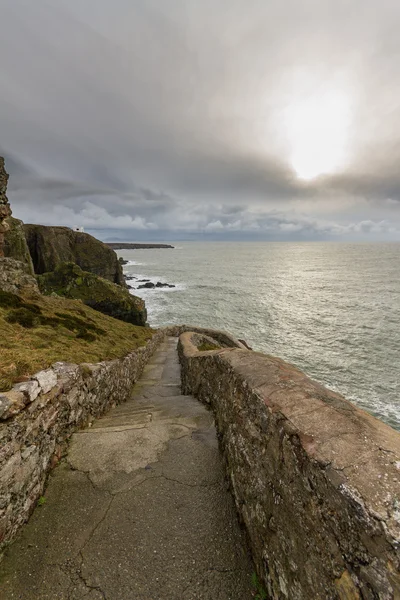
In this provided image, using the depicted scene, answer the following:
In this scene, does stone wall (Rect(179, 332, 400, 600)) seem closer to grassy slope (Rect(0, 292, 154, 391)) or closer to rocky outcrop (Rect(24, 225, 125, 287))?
grassy slope (Rect(0, 292, 154, 391))

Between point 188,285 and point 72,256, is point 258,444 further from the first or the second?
point 188,285

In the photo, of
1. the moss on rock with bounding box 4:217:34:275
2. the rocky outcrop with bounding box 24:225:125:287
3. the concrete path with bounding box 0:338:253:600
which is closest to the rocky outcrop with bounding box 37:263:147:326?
the moss on rock with bounding box 4:217:34:275

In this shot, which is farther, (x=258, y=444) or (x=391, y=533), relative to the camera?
(x=258, y=444)

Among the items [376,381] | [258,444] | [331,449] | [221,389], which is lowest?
[376,381]

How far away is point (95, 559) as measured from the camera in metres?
3.54

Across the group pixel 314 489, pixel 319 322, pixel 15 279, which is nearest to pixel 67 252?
pixel 15 279

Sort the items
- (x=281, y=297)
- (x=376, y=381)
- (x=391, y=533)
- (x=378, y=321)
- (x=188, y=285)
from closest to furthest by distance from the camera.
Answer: (x=391, y=533) < (x=376, y=381) < (x=378, y=321) < (x=281, y=297) < (x=188, y=285)

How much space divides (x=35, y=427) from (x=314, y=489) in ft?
15.6

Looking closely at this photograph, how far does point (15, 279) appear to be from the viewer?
1545 centimetres

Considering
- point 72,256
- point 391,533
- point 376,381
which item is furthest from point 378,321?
point 72,256

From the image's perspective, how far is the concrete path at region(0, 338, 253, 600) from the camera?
10.8 ft

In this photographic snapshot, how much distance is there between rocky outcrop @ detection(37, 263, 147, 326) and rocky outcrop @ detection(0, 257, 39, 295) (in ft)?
47.8

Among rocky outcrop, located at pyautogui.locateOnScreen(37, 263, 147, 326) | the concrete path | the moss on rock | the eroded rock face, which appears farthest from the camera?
the moss on rock

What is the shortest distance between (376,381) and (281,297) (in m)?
44.6
